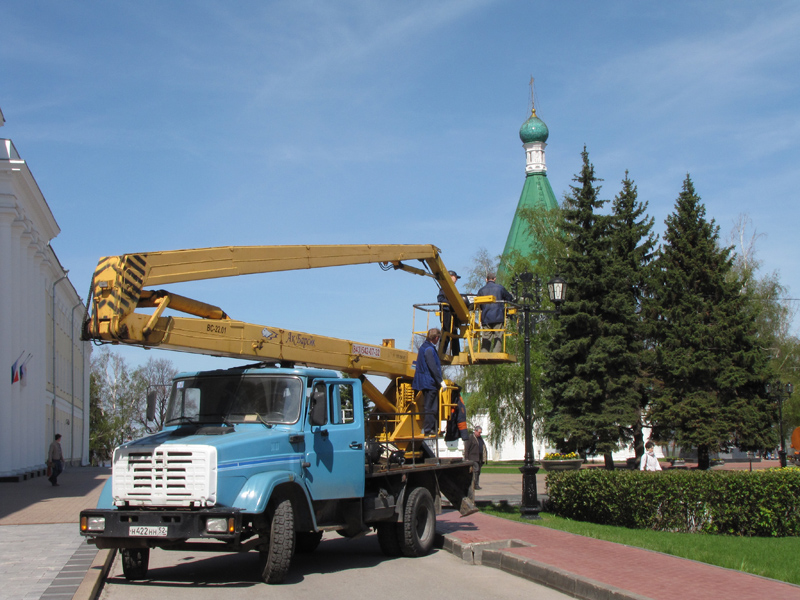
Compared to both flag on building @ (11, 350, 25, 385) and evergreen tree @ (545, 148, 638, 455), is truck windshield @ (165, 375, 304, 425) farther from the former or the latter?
flag on building @ (11, 350, 25, 385)

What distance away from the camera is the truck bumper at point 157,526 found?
8383mm

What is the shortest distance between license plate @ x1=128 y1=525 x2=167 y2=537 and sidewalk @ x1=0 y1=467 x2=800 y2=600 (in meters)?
0.68

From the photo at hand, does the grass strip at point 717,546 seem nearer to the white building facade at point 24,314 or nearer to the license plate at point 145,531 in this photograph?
the license plate at point 145,531

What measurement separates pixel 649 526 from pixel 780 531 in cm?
218

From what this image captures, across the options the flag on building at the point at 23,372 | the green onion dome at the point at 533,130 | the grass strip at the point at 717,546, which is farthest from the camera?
the green onion dome at the point at 533,130

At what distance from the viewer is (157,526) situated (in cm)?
852

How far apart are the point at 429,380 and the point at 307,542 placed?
303 centimetres

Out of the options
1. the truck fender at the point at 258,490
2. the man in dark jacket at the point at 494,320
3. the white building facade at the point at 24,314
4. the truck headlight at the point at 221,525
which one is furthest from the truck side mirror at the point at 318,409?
the white building facade at the point at 24,314

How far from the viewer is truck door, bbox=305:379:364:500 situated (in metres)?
9.91

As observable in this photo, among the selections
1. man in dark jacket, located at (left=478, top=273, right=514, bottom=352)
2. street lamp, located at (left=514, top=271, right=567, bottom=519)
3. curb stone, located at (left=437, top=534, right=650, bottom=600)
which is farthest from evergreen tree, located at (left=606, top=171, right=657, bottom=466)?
curb stone, located at (left=437, top=534, right=650, bottom=600)

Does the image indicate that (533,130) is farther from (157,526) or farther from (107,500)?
(157,526)

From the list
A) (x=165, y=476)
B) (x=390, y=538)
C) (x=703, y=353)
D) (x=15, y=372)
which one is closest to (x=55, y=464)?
(x=15, y=372)

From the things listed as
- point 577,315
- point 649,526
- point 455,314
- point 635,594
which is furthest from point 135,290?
point 577,315

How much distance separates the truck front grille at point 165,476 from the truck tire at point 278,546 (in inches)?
31.9
